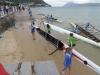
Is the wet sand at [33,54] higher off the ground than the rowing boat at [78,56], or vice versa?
the rowing boat at [78,56]

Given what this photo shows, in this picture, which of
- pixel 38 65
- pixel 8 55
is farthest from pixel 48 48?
pixel 38 65

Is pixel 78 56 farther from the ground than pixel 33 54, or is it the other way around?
pixel 78 56

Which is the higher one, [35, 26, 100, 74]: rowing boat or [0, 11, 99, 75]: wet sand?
[35, 26, 100, 74]: rowing boat

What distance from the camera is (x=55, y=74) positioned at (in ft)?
10.6

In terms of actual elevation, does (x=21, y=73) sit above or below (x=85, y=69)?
above

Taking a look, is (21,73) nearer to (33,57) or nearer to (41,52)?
(33,57)

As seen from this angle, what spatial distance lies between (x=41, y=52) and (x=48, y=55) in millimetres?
785

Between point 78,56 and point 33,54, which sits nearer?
point 78,56

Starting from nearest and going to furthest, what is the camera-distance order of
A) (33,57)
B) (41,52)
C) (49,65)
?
(49,65), (33,57), (41,52)

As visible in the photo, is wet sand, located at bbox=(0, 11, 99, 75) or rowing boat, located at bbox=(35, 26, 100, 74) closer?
rowing boat, located at bbox=(35, 26, 100, 74)

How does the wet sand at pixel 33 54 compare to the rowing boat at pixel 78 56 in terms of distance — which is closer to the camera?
the rowing boat at pixel 78 56

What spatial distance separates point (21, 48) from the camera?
396 inches

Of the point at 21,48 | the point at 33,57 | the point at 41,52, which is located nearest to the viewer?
the point at 33,57

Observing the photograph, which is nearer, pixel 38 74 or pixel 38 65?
pixel 38 74
